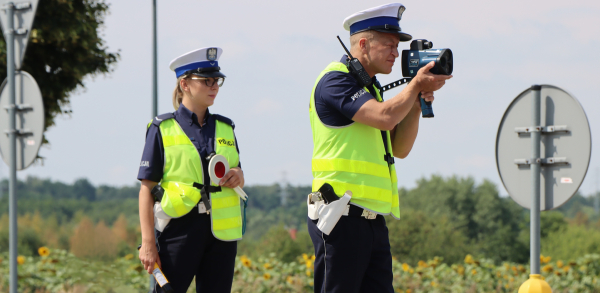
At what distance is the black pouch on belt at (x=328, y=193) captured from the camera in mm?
3271

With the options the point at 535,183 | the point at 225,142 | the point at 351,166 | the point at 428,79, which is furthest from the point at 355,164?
the point at 535,183

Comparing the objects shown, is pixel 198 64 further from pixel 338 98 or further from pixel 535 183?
pixel 535 183

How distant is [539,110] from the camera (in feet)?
18.4

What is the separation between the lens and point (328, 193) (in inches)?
129

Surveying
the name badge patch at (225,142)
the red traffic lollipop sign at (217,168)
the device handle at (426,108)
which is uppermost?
the device handle at (426,108)

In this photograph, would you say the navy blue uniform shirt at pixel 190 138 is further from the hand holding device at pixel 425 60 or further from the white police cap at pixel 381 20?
the hand holding device at pixel 425 60

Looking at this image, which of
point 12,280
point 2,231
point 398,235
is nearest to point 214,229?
point 12,280

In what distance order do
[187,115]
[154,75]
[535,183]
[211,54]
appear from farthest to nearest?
[154,75], [535,183], [211,54], [187,115]

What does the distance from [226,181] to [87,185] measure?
2880cm

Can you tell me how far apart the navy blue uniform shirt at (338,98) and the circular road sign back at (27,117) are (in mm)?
3318

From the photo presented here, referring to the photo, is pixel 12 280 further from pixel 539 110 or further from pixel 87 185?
pixel 87 185

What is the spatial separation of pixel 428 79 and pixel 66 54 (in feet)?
38.0

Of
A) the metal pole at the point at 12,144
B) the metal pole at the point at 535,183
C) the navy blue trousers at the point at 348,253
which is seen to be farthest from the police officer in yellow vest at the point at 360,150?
the metal pole at the point at 12,144

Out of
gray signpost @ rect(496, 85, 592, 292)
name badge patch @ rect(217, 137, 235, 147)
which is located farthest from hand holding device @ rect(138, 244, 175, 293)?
gray signpost @ rect(496, 85, 592, 292)
